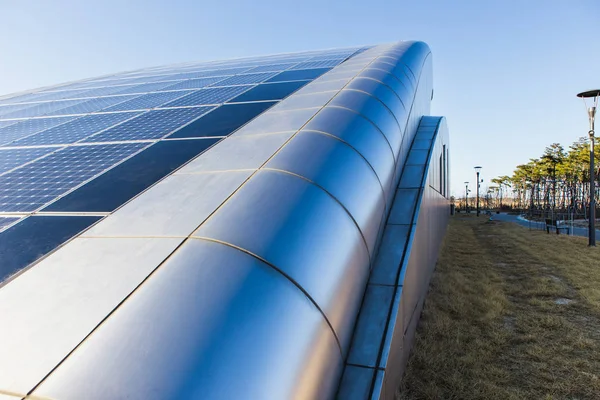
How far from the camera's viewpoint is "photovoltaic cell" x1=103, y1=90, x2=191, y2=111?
32.6 feet

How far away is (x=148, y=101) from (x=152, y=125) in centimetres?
315

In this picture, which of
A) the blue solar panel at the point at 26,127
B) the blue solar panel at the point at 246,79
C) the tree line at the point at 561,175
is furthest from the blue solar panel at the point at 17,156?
the tree line at the point at 561,175

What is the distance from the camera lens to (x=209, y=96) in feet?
33.3

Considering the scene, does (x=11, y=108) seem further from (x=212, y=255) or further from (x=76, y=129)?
(x=212, y=255)

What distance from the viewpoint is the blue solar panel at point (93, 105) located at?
10600 mm

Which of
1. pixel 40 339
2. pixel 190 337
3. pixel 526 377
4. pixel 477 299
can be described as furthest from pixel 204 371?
pixel 477 299

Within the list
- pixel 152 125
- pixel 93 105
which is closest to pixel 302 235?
pixel 152 125

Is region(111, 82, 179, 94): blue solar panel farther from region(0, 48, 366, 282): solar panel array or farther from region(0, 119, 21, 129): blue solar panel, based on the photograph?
region(0, 119, 21, 129): blue solar panel

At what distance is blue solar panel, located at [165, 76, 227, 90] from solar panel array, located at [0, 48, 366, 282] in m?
0.05

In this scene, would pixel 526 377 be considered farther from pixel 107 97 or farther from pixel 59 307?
pixel 107 97

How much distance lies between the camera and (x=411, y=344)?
705cm

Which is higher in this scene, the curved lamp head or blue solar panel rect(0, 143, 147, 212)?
the curved lamp head

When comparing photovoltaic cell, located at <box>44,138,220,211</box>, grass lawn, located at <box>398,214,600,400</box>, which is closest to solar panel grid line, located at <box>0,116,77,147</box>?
photovoltaic cell, located at <box>44,138,220,211</box>

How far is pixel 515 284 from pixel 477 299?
283cm
